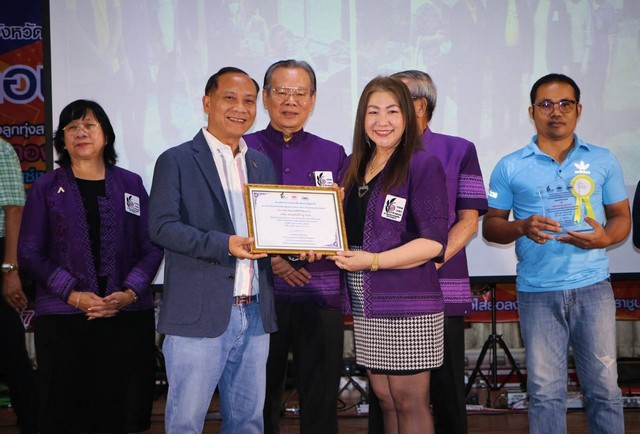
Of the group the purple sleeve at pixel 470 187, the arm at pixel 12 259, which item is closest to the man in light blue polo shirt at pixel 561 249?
the purple sleeve at pixel 470 187

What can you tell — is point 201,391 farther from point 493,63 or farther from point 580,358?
point 493,63

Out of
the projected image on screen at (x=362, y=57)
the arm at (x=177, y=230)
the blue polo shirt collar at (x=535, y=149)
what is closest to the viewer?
the arm at (x=177, y=230)

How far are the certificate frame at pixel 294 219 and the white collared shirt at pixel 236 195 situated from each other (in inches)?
5.1

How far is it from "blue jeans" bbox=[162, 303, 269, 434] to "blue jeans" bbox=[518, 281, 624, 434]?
1.25 metres

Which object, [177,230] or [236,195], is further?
[236,195]

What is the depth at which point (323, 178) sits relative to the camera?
3596 millimetres

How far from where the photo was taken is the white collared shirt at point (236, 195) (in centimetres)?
301

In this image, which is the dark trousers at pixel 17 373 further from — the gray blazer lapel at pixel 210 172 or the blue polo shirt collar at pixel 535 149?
the blue polo shirt collar at pixel 535 149

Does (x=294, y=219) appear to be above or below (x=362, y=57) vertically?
below

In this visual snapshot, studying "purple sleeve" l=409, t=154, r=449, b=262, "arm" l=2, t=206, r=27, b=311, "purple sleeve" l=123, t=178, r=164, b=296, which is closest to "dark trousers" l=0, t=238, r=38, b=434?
"arm" l=2, t=206, r=27, b=311

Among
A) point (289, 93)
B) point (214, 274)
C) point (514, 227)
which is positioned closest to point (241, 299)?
point (214, 274)

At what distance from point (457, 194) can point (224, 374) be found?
1.36m

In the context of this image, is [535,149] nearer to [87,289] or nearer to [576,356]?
[576,356]

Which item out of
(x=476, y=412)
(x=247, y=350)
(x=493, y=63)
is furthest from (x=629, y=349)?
(x=247, y=350)
